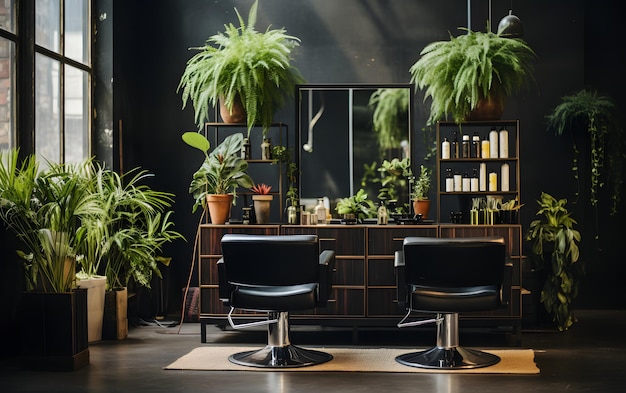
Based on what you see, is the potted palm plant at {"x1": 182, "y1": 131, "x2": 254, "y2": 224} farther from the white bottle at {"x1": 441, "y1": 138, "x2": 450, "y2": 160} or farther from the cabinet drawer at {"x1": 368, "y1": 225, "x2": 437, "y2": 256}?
the white bottle at {"x1": 441, "y1": 138, "x2": 450, "y2": 160}

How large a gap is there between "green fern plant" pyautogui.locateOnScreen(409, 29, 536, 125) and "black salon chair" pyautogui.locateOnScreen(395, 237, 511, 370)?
1505 mm

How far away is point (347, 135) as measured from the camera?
7156mm

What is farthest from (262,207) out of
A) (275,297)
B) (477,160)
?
(477,160)

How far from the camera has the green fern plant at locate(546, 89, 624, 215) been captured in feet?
23.5

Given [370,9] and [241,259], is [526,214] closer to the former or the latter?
[370,9]

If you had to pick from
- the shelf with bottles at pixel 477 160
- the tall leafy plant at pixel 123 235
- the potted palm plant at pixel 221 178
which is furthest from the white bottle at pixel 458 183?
the tall leafy plant at pixel 123 235

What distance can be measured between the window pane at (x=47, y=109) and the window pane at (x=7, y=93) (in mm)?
323

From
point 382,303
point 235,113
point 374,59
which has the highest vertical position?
point 374,59

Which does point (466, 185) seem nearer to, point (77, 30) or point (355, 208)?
point (355, 208)

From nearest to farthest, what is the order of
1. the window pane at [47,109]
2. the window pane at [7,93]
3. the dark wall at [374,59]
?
the window pane at [7,93] → the window pane at [47,109] → the dark wall at [374,59]

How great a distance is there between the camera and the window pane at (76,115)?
6680 millimetres

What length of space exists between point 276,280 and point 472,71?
2230mm

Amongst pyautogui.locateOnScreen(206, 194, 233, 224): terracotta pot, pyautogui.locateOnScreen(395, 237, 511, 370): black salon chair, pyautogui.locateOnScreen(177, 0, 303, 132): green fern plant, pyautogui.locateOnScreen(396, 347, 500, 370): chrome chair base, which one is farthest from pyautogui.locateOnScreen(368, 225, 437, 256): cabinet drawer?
pyautogui.locateOnScreen(177, 0, 303, 132): green fern plant

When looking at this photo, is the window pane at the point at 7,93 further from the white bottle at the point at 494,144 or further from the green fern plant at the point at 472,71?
the white bottle at the point at 494,144
